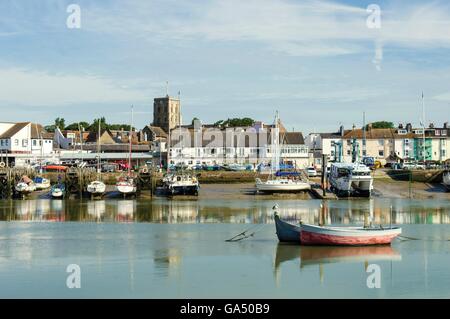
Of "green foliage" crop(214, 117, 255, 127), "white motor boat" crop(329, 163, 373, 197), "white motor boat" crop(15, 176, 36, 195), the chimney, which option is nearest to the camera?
"white motor boat" crop(329, 163, 373, 197)

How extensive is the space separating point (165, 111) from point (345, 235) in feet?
460

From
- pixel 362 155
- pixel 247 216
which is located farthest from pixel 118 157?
pixel 247 216

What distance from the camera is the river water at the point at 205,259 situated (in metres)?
25.7

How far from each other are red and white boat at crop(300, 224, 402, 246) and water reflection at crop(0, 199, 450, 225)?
9.88 meters

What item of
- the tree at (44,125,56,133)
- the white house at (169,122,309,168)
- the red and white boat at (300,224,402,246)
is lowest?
the red and white boat at (300,224,402,246)

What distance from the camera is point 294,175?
77.1m

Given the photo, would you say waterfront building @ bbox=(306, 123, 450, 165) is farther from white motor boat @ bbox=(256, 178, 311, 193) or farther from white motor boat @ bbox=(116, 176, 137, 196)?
white motor boat @ bbox=(116, 176, 137, 196)

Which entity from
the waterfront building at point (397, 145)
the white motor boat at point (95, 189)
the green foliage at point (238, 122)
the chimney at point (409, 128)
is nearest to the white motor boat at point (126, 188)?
the white motor boat at point (95, 189)

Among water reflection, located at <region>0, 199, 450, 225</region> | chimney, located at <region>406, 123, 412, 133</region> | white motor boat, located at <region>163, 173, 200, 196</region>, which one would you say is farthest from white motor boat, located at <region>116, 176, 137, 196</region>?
chimney, located at <region>406, 123, 412, 133</region>

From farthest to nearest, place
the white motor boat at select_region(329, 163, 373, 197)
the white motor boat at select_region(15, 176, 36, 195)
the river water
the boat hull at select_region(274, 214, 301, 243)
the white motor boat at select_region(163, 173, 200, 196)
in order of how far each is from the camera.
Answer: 1. the white motor boat at select_region(15, 176, 36, 195)
2. the white motor boat at select_region(163, 173, 200, 196)
3. the white motor boat at select_region(329, 163, 373, 197)
4. the boat hull at select_region(274, 214, 301, 243)
5. the river water

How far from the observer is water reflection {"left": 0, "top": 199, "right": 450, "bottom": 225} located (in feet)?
155

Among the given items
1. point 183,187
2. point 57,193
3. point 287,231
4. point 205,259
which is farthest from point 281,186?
point 205,259

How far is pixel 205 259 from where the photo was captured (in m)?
31.2
